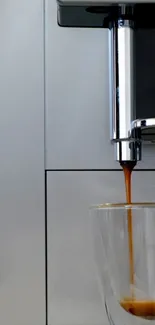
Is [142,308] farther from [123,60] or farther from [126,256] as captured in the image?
[123,60]

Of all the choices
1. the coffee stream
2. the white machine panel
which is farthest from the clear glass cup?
the white machine panel

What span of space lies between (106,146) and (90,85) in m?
0.08

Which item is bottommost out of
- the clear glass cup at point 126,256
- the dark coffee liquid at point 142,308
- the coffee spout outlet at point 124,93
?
the dark coffee liquid at point 142,308

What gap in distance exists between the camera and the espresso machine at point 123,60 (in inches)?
25.2

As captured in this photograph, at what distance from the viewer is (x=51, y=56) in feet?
2.43

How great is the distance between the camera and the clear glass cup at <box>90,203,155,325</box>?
602 mm

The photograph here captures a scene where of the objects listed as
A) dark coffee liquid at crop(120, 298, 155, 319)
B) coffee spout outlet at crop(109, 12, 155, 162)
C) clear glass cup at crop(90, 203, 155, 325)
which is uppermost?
coffee spout outlet at crop(109, 12, 155, 162)

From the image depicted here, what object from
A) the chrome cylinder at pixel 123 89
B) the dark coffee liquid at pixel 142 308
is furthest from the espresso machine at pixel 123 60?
the dark coffee liquid at pixel 142 308

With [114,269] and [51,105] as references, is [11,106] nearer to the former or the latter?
[51,105]

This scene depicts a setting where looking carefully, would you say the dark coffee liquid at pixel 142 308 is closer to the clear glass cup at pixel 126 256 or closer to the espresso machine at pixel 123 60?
the clear glass cup at pixel 126 256

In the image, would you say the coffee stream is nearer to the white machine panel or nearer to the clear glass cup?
the clear glass cup

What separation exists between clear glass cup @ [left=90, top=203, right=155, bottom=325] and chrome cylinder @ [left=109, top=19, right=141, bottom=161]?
0.07m

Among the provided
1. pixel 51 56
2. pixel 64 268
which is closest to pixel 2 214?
pixel 64 268

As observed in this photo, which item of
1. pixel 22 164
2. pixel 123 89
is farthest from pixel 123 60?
pixel 22 164
